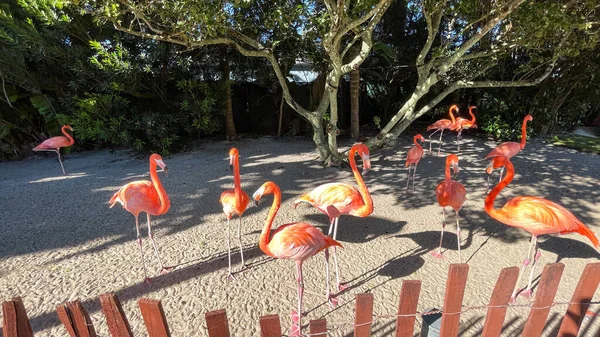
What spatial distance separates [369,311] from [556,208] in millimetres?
1987

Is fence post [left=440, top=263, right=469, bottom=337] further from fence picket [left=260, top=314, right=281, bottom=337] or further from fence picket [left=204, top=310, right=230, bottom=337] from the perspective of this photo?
fence picket [left=204, top=310, right=230, bottom=337]

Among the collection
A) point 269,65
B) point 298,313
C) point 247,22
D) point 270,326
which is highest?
point 247,22

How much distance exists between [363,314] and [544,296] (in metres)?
0.85

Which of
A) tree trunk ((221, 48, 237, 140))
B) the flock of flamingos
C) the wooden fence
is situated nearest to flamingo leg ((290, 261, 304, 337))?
the flock of flamingos

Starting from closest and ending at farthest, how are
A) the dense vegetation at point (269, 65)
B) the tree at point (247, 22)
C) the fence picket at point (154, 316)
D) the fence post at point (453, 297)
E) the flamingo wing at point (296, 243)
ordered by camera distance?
the fence picket at point (154, 316) < the fence post at point (453, 297) < the flamingo wing at point (296, 243) < the tree at point (247, 22) < the dense vegetation at point (269, 65)

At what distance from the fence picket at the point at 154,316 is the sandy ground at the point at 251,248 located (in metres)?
1.04

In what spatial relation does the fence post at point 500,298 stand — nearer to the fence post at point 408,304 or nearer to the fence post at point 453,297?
the fence post at point 453,297

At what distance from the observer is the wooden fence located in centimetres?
117

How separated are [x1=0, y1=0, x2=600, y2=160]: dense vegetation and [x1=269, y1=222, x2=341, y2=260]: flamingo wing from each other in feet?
9.47

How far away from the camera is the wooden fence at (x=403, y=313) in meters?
1.17

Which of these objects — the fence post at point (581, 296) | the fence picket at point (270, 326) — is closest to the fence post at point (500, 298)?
the fence post at point (581, 296)

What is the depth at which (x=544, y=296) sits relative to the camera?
138cm

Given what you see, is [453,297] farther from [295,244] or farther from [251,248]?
[251,248]

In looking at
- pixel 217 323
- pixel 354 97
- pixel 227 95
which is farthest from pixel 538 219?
pixel 227 95
